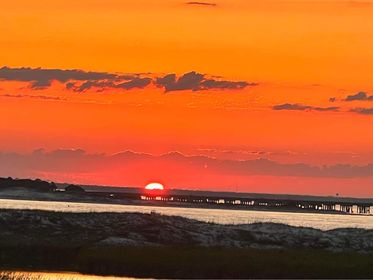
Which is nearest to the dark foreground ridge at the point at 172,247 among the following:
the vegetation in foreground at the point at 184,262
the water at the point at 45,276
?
the vegetation in foreground at the point at 184,262

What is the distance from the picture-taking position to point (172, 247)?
227ft

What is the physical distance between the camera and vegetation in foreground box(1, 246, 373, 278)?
201 feet

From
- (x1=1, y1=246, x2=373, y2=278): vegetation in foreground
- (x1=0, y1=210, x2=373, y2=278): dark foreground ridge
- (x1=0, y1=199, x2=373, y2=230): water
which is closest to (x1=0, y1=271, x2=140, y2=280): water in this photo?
(x1=1, y1=246, x2=373, y2=278): vegetation in foreground

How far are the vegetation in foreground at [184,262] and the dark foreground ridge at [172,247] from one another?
0.06m

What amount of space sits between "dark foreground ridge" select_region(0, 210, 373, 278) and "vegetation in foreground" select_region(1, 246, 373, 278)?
0.06 m

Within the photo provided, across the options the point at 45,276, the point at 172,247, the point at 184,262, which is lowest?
the point at 45,276

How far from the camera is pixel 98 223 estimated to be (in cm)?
8106

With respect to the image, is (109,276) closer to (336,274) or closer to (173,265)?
(173,265)

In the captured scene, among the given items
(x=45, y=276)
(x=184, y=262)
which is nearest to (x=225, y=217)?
(x=184, y=262)

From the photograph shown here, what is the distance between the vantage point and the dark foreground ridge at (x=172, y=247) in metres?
62.0

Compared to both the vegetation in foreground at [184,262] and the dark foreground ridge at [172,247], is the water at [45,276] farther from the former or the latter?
the dark foreground ridge at [172,247]

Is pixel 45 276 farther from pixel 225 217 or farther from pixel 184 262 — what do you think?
pixel 225 217

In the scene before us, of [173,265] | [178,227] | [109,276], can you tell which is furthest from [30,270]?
[178,227]

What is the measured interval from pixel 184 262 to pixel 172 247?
251 inches
